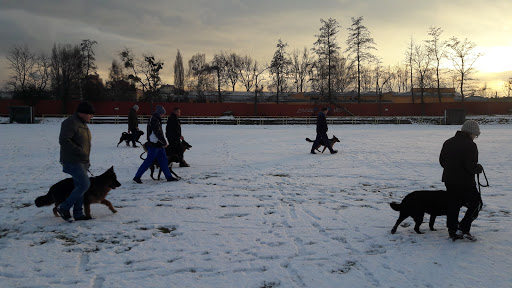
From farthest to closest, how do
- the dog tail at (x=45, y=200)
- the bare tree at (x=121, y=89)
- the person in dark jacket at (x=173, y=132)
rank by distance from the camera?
the bare tree at (x=121, y=89) < the person in dark jacket at (x=173, y=132) < the dog tail at (x=45, y=200)

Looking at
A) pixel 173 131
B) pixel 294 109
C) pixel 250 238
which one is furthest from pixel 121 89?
pixel 250 238

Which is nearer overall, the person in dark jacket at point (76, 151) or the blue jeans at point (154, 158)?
the person in dark jacket at point (76, 151)

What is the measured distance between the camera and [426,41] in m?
48.5

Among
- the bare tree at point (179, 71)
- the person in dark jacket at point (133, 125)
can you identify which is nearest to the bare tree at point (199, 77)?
the bare tree at point (179, 71)

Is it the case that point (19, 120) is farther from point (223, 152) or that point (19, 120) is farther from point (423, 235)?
point (423, 235)

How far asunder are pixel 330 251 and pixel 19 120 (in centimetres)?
3528

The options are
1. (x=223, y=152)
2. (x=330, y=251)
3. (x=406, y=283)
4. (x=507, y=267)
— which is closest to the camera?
(x=406, y=283)

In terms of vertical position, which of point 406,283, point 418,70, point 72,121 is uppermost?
point 418,70

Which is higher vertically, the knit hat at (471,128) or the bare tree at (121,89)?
the bare tree at (121,89)

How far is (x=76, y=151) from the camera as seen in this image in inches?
190

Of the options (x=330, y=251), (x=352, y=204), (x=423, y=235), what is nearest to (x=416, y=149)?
(x=352, y=204)

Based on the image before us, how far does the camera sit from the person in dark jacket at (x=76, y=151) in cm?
478

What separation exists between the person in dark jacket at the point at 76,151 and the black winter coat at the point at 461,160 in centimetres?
475

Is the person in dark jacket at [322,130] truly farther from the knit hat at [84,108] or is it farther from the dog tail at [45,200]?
the dog tail at [45,200]
